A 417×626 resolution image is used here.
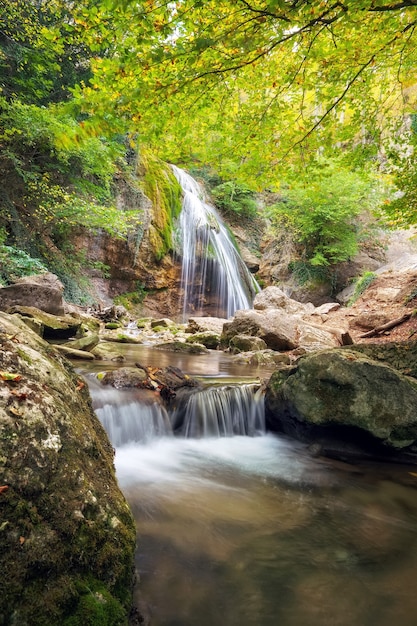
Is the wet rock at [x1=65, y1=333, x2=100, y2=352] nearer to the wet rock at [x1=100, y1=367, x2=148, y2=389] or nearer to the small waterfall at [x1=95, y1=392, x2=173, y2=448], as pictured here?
the wet rock at [x1=100, y1=367, x2=148, y2=389]

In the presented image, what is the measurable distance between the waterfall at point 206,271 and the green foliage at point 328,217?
4070 millimetres

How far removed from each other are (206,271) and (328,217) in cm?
729

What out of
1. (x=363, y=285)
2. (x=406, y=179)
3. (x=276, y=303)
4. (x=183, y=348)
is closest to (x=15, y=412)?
(x=406, y=179)

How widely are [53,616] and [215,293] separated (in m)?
17.6

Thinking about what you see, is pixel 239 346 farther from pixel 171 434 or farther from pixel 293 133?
pixel 293 133

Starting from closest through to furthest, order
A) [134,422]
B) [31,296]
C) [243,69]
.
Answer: [243,69] < [134,422] < [31,296]

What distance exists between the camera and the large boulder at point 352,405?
4152 millimetres

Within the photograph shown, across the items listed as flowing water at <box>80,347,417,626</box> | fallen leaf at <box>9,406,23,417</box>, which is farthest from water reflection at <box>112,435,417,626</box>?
fallen leaf at <box>9,406,23,417</box>

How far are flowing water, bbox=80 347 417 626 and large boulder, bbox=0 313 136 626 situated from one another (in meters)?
0.62

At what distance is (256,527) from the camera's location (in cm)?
267

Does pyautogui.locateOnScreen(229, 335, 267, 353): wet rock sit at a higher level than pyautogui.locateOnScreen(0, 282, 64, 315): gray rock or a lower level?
lower

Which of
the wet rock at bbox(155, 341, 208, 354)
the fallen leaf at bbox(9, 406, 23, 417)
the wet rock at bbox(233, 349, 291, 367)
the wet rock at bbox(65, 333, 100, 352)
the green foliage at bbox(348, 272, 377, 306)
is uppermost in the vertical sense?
the green foliage at bbox(348, 272, 377, 306)

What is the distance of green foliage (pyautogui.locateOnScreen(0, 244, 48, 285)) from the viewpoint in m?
9.52

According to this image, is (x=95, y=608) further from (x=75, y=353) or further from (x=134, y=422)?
(x=75, y=353)
